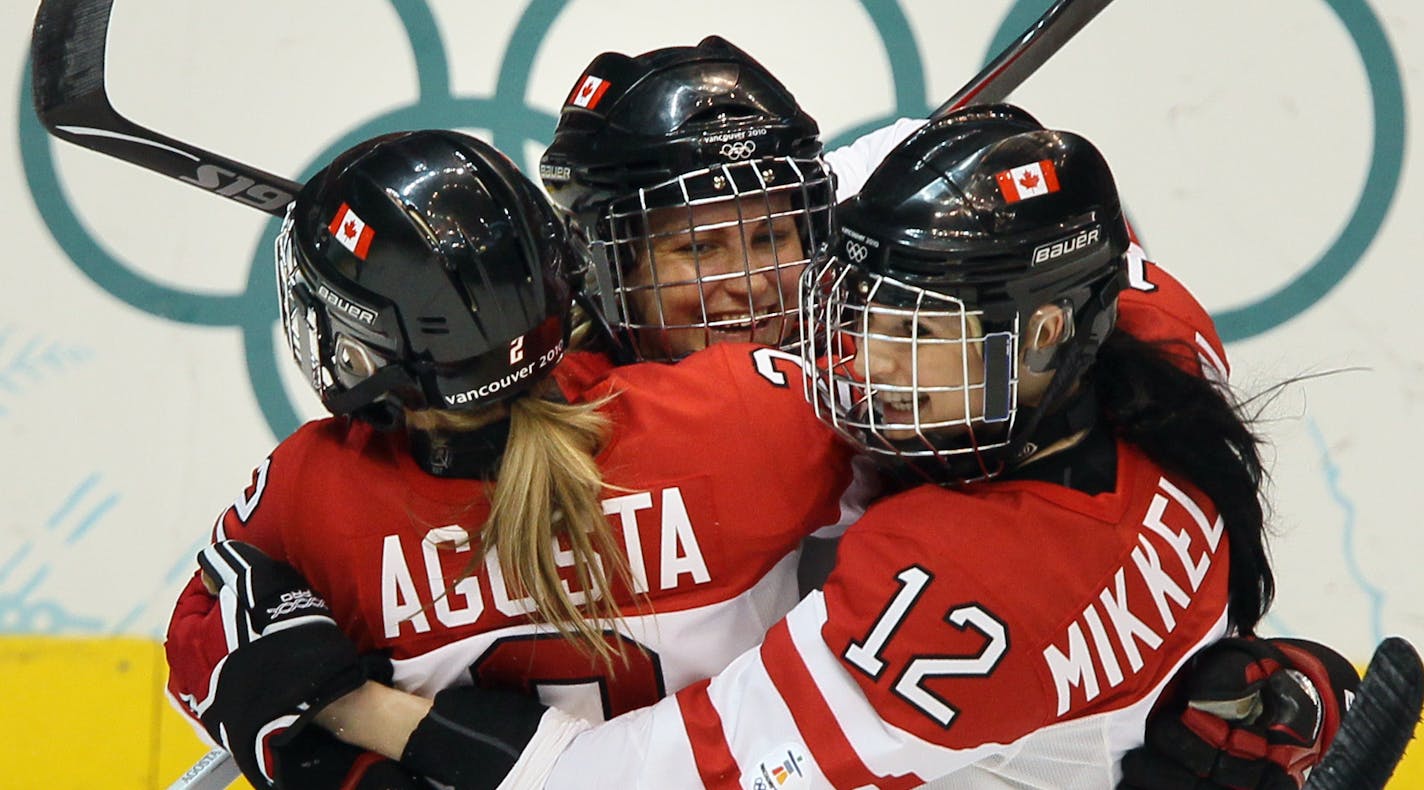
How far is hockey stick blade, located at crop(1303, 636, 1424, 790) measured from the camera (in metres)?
1.26

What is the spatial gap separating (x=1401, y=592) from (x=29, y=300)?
2.29m

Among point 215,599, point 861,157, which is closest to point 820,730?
point 215,599

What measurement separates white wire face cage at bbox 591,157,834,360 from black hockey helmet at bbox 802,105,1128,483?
0.36m

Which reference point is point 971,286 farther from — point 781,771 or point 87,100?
point 87,100

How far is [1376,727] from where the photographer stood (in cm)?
127

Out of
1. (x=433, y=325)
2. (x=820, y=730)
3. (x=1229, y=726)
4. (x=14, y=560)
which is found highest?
(x=433, y=325)

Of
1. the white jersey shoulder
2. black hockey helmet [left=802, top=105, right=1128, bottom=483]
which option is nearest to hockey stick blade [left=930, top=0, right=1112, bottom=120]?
the white jersey shoulder

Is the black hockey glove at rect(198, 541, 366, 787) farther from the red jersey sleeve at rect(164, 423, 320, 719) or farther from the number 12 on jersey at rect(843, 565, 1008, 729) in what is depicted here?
the number 12 on jersey at rect(843, 565, 1008, 729)

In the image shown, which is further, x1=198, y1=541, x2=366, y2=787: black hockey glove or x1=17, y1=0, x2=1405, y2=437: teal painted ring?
x1=17, y1=0, x2=1405, y2=437: teal painted ring

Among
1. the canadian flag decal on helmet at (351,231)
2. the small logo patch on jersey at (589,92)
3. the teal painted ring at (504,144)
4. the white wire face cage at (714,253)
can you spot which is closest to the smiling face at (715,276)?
the white wire face cage at (714,253)

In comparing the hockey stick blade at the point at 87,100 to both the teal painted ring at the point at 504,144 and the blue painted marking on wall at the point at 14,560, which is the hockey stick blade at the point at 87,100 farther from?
the blue painted marking on wall at the point at 14,560

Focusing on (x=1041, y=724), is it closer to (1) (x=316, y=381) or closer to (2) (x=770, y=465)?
(2) (x=770, y=465)

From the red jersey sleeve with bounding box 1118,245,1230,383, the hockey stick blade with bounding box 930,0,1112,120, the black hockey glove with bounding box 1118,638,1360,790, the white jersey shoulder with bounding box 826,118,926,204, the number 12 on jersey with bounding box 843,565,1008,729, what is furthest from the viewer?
the hockey stick blade with bounding box 930,0,1112,120

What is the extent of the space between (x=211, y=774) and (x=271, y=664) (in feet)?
1.45
